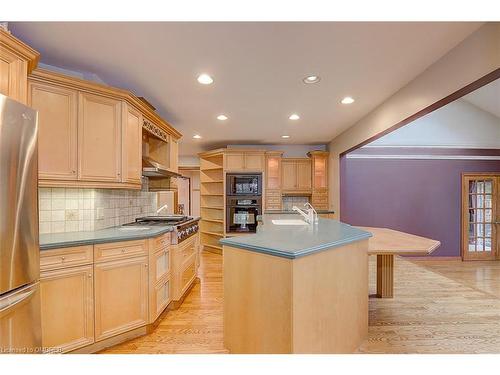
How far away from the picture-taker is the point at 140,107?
269 centimetres

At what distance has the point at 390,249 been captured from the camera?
6.91 feet

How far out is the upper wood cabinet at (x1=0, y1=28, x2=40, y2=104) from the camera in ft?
4.89

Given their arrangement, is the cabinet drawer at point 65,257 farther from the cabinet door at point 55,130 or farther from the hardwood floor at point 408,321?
the hardwood floor at point 408,321

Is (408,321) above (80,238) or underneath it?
underneath

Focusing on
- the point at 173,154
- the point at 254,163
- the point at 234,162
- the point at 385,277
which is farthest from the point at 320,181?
the point at 173,154

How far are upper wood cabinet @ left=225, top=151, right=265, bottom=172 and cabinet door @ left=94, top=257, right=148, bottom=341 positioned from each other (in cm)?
341

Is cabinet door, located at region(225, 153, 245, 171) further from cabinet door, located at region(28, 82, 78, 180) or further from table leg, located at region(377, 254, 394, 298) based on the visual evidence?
cabinet door, located at region(28, 82, 78, 180)

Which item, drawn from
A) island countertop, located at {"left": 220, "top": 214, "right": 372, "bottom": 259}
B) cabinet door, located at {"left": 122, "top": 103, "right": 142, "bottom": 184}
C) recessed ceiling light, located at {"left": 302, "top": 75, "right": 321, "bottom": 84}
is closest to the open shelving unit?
cabinet door, located at {"left": 122, "top": 103, "right": 142, "bottom": 184}

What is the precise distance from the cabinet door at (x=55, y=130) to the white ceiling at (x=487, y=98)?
590 centimetres

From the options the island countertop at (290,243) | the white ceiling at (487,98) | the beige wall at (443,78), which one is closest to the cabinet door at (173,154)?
the island countertop at (290,243)

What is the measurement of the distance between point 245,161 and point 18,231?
4.28 m

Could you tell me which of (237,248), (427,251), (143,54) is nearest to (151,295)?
(237,248)

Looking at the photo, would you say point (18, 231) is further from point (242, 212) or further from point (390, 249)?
point (242, 212)

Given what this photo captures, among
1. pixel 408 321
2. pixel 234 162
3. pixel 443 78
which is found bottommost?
pixel 408 321
